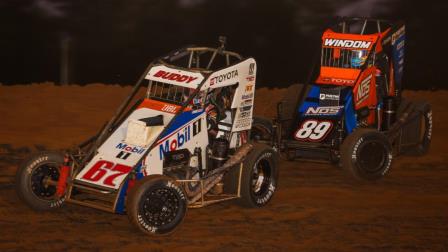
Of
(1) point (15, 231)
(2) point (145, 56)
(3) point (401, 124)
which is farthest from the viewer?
(2) point (145, 56)

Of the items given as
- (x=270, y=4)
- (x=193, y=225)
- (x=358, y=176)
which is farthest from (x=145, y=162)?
(x=270, y=4)

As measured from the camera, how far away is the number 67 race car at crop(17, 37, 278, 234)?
353 inches

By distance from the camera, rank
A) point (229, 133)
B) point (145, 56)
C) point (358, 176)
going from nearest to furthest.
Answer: point (229, 133) < point (358, 176) < point (145, 56)

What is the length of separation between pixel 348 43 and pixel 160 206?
19.5 feet

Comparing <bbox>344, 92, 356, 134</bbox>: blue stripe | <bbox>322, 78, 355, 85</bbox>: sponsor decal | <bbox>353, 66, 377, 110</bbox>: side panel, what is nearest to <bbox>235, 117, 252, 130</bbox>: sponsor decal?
<bbox>344, 92, 356, 134</bbox>: blue stripe

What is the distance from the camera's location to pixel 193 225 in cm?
920

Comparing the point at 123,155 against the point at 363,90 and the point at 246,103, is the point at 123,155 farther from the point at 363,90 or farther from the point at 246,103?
the point at 363,90

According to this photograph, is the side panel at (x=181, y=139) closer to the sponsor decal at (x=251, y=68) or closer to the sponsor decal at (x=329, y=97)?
the sponsor decal at (x=251, y=68)

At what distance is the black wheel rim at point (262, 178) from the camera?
1024 centimetres

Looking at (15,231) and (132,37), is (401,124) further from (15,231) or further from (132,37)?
(132,37)

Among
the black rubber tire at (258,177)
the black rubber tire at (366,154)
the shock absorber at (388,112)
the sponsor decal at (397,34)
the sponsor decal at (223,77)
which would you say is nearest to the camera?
the sponsor decal at (223,77)

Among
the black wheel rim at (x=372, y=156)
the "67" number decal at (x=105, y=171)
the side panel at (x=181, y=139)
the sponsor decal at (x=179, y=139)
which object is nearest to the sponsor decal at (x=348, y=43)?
the black wheel rim at (x=372, y=156)

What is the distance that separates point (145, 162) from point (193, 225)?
89 cm

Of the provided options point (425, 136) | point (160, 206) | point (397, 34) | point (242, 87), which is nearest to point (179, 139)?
point (160, 206)
